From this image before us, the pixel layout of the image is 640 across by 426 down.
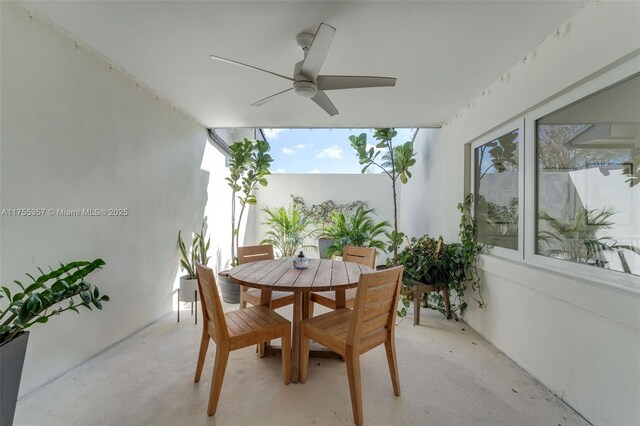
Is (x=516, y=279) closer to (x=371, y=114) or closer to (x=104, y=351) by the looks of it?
(x=371, y=114)

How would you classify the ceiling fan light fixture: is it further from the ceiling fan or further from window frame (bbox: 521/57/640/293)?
window frame (bbox: 521/57/640/293)

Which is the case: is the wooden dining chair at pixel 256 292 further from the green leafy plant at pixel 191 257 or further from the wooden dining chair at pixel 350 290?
the green leafy plant at pixel 191 257

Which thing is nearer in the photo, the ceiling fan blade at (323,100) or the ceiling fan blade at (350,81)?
the ceiling fan blade at (350,81)

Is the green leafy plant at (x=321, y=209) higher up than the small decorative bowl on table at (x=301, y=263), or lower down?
higher up

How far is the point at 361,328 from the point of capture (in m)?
1.51

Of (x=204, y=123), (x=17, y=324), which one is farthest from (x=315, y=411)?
(x=204, y=123)

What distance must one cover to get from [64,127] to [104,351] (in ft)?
5.83

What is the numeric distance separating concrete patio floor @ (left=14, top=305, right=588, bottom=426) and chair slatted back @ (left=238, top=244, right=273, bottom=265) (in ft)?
2.80

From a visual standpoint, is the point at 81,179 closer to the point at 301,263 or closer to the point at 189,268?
the point at 189,268

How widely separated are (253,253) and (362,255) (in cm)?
117

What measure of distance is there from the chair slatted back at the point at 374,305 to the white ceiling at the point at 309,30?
1.58 m

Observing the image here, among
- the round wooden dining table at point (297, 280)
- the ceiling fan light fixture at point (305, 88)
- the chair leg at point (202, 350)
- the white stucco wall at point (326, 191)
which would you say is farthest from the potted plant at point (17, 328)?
the white stucco wall at point (326, 191)

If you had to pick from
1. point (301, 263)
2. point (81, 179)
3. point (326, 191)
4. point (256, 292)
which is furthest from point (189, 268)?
point (326, 191)

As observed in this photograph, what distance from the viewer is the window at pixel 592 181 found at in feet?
4.63
